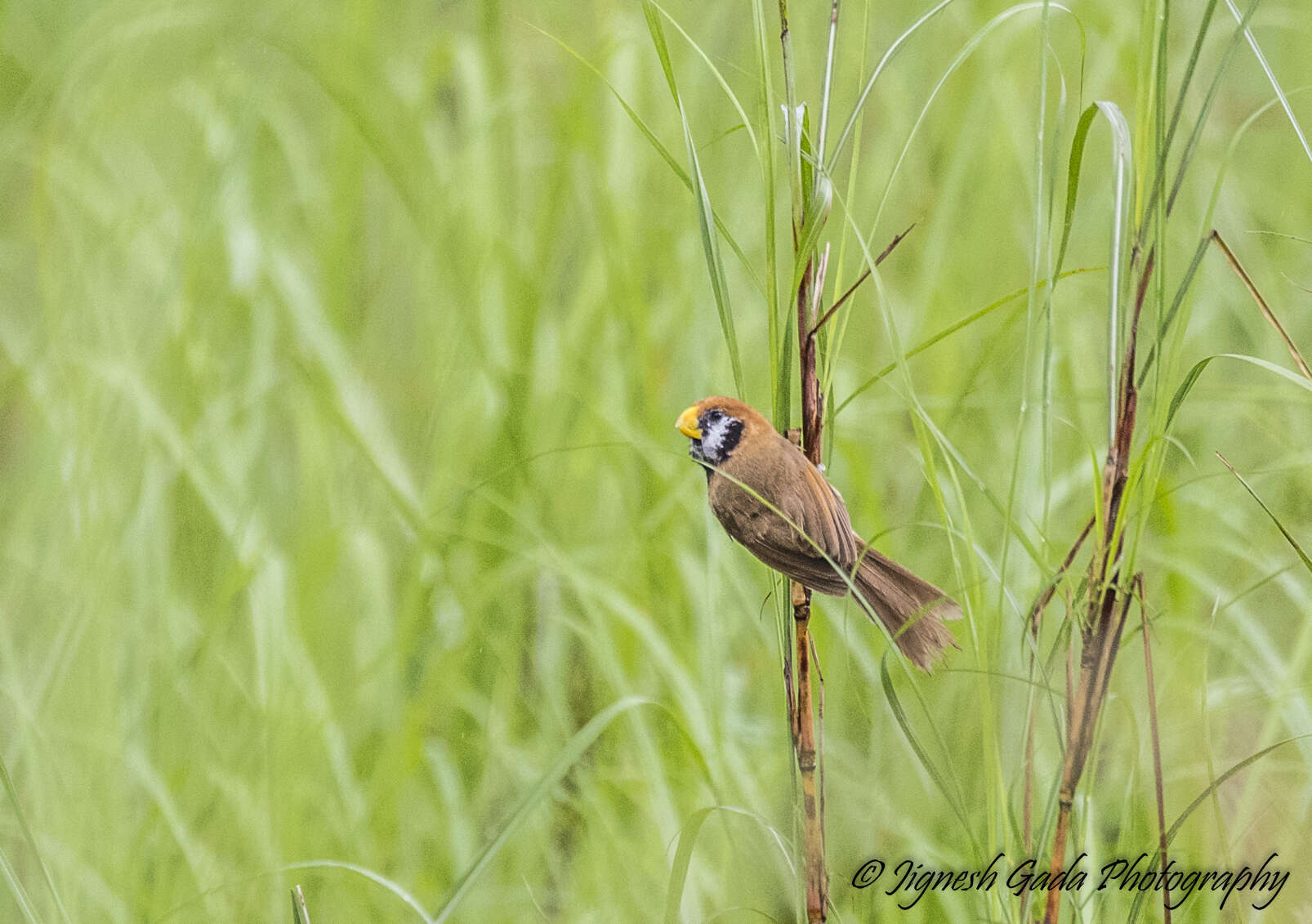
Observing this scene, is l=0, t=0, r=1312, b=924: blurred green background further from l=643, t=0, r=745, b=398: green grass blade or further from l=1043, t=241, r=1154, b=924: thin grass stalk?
l=643, t=0, r=745, b=398: green grass blade

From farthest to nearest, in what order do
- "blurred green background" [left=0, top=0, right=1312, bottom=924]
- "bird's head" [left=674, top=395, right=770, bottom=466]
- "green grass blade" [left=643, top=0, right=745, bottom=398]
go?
"blurred green background" [left=0, top=0, right=1312, bottom=924]
"bird's head" [left=674, top=395, right=770, bottom=466]
"green grass blade" [left=643, top=0, right=745, bottom=398]

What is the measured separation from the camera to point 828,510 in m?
0.76

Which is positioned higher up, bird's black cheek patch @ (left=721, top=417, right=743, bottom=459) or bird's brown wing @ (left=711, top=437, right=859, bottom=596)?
bird's black cheek patch @ (left=721, top=417, right=743, bottom=459)

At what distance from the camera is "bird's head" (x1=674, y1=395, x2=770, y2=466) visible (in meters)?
0.80

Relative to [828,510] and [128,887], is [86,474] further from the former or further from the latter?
[828,510]

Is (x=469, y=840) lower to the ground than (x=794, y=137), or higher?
lower

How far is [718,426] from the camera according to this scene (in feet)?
2.69

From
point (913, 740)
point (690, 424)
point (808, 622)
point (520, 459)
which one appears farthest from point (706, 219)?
point (520, 459)

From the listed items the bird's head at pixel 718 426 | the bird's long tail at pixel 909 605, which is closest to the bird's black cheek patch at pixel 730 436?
the bird's head at pixel 718 426

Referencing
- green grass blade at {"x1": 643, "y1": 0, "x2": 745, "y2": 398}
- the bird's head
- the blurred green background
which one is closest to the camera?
green grass blade at {"x1": 643, "y1": 0, "x2": 745, "y2": 398}

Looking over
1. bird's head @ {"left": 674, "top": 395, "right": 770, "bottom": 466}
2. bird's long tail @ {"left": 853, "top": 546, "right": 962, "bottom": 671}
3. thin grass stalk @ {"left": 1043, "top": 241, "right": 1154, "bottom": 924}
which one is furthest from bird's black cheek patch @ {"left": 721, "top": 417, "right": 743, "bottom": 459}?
thin grass stalk @ {"left": 1043, "top": 241, "right": 1154, "bottom": 924}

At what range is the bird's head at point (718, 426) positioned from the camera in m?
0.80

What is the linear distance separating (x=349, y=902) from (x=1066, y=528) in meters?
1.06

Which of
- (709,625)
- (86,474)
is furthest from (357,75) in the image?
(709,625)
